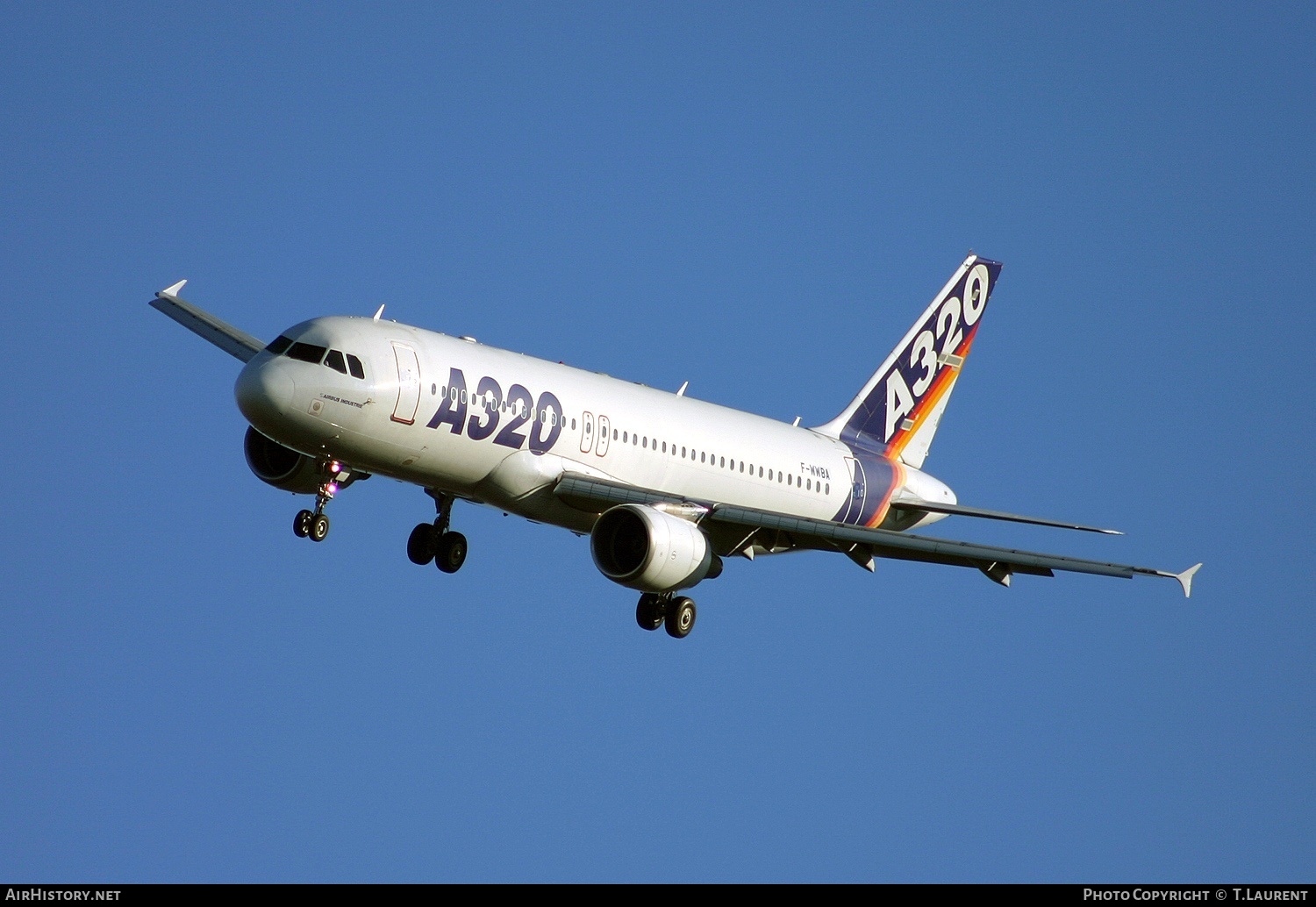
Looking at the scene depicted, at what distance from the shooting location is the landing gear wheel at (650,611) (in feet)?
145

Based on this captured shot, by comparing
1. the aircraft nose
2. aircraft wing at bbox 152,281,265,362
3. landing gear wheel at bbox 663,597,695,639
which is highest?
aircraft wing at bbox 152,281,265,362

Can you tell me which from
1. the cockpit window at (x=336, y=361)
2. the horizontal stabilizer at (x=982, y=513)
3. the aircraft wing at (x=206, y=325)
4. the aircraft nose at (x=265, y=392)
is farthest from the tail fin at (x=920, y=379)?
the aircraft nose at (x=265, y=392)

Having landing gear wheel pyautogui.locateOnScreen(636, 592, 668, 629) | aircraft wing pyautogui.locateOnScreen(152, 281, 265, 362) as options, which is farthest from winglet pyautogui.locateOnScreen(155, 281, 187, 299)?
landing gear wheel pyautogui.locateOnScreen(636, 592, 668, 629)

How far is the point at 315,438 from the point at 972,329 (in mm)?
27812

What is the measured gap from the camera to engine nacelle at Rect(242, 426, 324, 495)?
4362 cm

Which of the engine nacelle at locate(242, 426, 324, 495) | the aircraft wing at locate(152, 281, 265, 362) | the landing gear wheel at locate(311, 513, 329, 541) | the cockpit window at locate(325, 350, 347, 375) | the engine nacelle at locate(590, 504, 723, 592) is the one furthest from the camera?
the aircraft wing at locate(152, 281, 265, 362)

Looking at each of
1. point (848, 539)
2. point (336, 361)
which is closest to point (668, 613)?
point (848, 539)

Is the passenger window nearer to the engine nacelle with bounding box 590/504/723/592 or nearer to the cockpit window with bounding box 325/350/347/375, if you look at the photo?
the cockpit window with bounding box 325/350/347/375

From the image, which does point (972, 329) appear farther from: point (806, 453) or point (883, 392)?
point (806, 453)

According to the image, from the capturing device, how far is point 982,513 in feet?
165

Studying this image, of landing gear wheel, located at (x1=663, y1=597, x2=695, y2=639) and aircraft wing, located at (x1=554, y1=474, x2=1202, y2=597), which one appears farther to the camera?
landing gear wheel, located at (x1=663, y1=597, x2=695, y2=639)

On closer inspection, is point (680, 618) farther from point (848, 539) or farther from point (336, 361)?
point (336, 361)

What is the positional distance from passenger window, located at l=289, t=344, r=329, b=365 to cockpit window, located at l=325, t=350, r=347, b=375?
0.13 meters

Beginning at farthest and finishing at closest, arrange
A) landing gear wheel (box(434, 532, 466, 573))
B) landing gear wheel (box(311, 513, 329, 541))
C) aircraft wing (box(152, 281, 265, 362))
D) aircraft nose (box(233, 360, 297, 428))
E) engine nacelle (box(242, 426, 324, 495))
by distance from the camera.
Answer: aircraft wing (box(152, 281, 265, 362)) → landing gear wheel (box(434, 532, 466, 573)) → engine nacelle (box(242, 426, 324, 495)) → landing gear wheel (box(311, 513, 329, 541)) → aircraft nose (box(233, 360, 297, 428))
